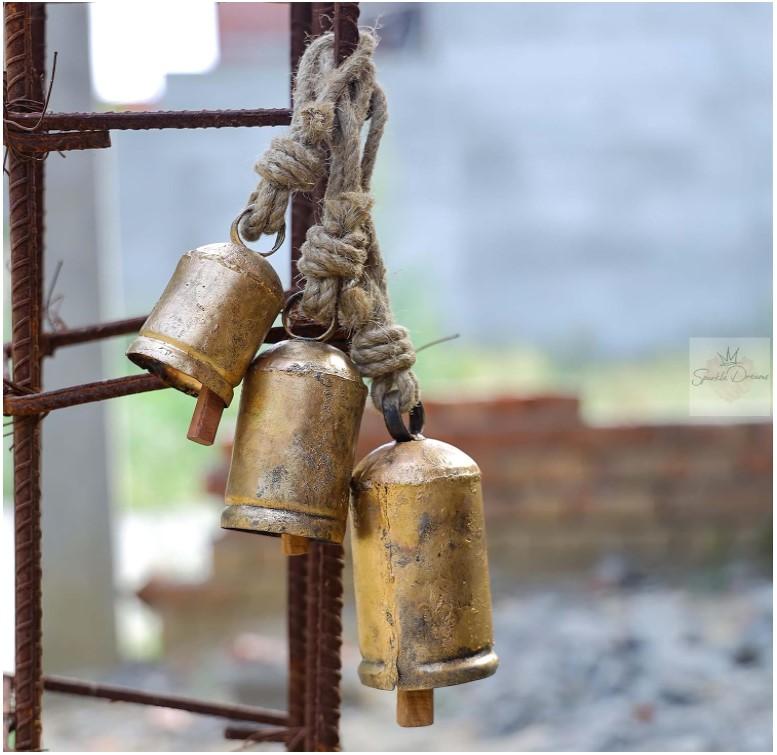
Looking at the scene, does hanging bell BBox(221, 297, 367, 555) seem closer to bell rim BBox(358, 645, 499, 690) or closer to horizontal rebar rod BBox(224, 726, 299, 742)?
bell rim BBox(358, 645, 499, 690)

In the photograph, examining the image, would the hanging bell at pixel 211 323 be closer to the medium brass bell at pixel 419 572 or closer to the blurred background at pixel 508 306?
the medium brass bell at pixel 419 572

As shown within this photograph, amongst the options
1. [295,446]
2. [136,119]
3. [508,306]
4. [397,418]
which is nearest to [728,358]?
[397,418]

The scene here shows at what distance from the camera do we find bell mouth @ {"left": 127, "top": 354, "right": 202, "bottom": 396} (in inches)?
33.7

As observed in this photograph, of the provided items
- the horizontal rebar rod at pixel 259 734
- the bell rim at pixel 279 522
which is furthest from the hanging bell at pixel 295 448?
the horizontal rebar rod at pixel 259 734

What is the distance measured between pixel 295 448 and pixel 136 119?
326mm

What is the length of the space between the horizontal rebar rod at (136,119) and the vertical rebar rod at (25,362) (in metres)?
0.04

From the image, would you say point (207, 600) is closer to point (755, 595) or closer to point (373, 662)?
point (755, 595)

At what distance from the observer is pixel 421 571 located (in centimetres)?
86

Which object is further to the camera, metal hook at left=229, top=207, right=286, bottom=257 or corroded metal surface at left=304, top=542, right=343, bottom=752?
corroded metal surface at left=304, top=542, right=343, bottom=752

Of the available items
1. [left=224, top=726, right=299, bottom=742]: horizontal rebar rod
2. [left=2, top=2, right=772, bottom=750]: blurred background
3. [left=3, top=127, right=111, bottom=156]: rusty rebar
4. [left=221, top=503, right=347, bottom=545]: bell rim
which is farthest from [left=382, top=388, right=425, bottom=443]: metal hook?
[left=2, top=2, right=772, bottom=750]: blurred background

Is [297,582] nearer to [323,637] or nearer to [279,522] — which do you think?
[323,637]

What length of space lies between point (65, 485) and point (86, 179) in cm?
85

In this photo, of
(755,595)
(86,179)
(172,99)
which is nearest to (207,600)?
(86,179)

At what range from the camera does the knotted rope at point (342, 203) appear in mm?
867
